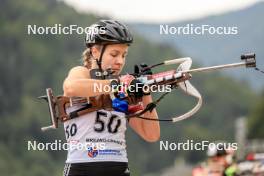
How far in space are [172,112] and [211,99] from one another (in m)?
15.0

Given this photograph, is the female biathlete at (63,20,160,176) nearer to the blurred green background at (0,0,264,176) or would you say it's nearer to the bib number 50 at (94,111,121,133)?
the bib number 50 at (94,111,121,133)

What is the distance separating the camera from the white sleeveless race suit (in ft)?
22.7

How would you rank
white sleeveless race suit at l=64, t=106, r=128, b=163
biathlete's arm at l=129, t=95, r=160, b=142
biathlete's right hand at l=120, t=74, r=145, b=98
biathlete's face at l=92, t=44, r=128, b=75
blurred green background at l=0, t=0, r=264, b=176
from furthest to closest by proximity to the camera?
blurred green background at l=0, t=0, r=264, b=176 < biathlete's arm at l=129, t=95, r=160, b=142 < biathlete's face at l=92, t=44, r=128, b=75 < white sleeveless race suit at l=64, t=106, r=128, b=163 < biathlete's right hand at l=120, t=74, r=145, b=98

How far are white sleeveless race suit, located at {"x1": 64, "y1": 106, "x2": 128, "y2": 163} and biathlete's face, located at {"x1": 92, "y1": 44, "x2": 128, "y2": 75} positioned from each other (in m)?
0.34

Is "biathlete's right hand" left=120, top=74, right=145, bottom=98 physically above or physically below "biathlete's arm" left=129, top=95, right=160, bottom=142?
above

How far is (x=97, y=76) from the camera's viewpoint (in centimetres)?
698

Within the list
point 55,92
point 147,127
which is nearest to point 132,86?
point 147,127

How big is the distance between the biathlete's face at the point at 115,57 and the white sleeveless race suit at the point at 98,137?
34 centimetres

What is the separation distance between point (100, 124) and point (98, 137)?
10 centimetres

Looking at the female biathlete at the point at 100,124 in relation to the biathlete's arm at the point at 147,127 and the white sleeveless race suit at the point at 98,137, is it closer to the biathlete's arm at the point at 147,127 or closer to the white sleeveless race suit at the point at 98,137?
the white sleeveless race suit at the point at 98,137

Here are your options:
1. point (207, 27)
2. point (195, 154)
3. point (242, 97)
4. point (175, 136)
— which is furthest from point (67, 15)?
point (207, 27)

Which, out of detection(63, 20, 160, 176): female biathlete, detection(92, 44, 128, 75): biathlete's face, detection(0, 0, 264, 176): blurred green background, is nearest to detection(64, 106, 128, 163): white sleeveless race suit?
detection(63, 20, 160, 176): female biathlete

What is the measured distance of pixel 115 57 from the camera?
704 cm

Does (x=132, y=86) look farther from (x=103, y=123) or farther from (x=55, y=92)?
(x=55, y=92)
